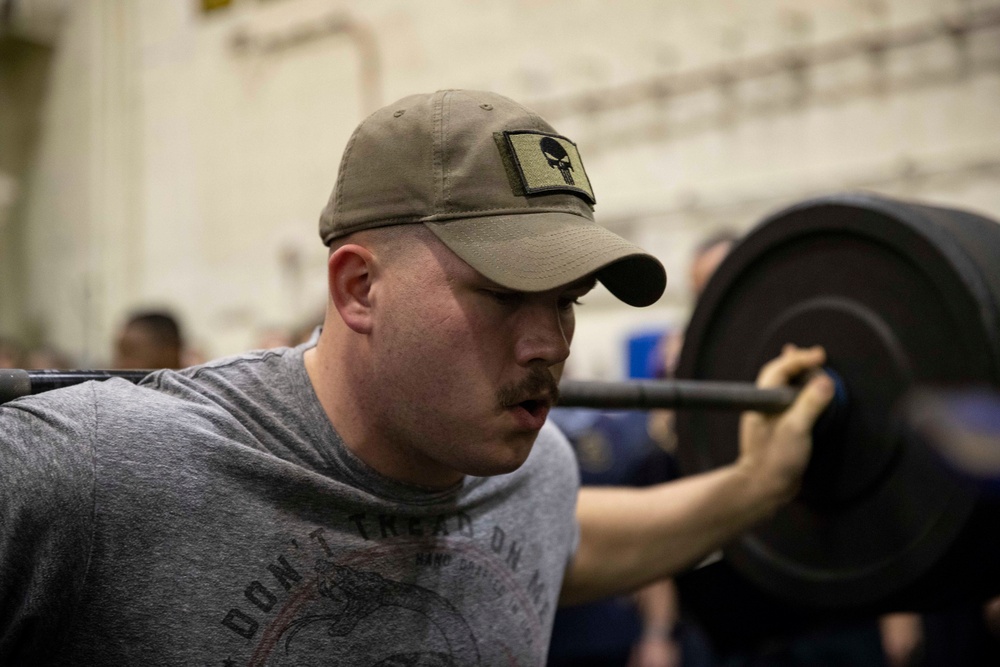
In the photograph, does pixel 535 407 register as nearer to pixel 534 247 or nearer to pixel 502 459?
pixel 502 459

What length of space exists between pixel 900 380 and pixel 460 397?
93cm

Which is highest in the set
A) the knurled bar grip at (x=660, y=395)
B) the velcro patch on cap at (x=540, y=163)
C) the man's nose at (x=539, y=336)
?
the velcro patch on cap at (x=540, y=163)

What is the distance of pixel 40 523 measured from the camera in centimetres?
100

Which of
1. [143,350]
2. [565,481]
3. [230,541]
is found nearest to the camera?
[230,541]

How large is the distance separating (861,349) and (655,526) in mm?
490

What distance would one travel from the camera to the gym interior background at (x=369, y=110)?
14.6 feet

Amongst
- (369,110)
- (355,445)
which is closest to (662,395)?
(355,445)

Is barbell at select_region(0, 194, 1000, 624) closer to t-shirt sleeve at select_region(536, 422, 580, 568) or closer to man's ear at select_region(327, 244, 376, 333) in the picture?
t-shirt sleeve at select_region(536, 422, 580, 568)

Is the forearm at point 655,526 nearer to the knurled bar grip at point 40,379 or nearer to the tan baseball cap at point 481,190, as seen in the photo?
the tan baseball cap at point 481,190

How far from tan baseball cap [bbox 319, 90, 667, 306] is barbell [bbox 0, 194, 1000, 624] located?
50 cm

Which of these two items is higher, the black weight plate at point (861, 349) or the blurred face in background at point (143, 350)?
the black weight plate at point (861, 349)

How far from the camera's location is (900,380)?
1.71 meters

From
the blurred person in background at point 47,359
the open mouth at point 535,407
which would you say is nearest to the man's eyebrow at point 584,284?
the open mouth at point 535,407

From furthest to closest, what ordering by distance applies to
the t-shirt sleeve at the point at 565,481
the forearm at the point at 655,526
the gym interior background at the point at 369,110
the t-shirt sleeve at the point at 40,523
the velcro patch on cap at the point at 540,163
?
the gym interior background at the point at 369,110 < the forearm at the point at 655,526 < the t-shirt sleeve at the point at 565,481 < the velcro patch on cap at the point at 540,163 < the t-shirt sleeve at the point at 40,523
